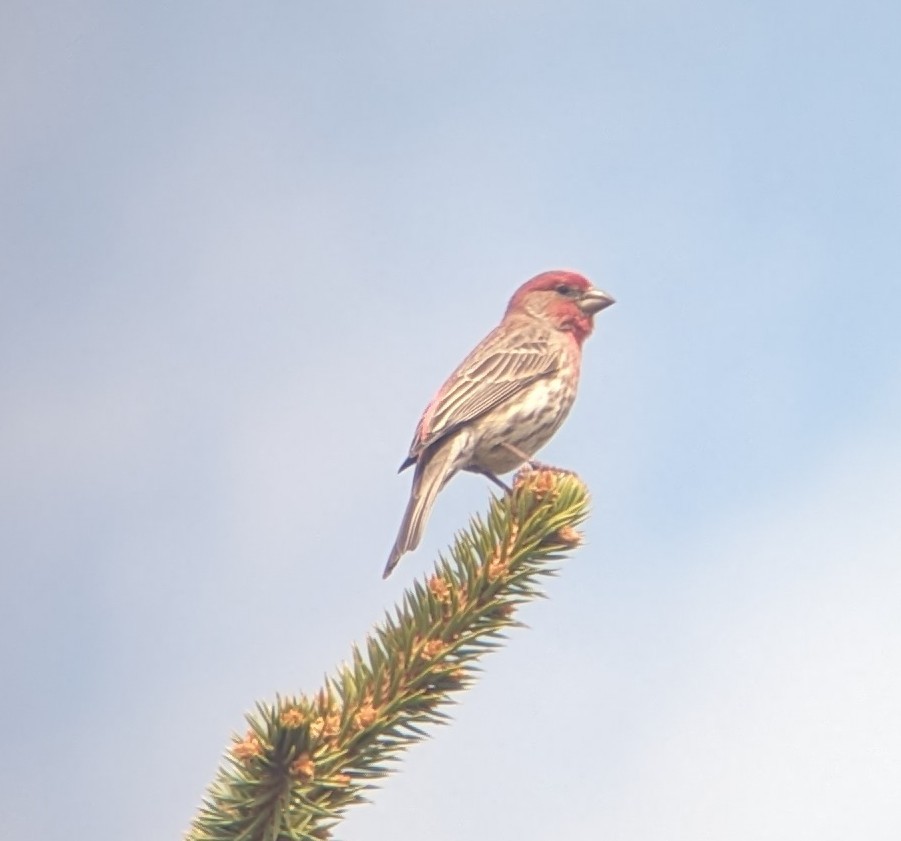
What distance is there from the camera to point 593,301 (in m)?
7.41

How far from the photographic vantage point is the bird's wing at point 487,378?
5.88 m

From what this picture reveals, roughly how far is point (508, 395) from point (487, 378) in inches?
5.4

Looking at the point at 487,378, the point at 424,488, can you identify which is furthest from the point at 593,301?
the point at 424,488

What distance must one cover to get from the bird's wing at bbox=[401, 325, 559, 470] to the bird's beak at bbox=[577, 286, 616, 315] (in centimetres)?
47

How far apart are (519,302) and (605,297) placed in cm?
49

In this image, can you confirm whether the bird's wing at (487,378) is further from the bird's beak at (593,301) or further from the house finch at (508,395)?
the bird's beak at (593,301)

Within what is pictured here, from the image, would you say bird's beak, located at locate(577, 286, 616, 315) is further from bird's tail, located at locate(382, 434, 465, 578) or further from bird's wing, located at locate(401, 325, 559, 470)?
bird's tail, located at locate(382, 434, 465, 578)

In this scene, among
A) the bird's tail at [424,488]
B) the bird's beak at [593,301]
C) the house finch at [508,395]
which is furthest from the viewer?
the bird's beak at [593,301]

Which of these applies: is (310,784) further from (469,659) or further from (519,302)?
(519,302)

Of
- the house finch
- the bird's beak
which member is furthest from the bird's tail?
the bird's beak

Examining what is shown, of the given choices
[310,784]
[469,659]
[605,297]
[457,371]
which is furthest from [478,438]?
[310,784]

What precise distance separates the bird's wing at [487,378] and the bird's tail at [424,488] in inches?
2.7

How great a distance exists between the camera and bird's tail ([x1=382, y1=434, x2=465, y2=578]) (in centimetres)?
515

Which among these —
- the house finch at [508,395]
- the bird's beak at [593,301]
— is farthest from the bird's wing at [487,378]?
the bird's beak at [593,301]
